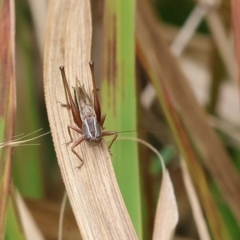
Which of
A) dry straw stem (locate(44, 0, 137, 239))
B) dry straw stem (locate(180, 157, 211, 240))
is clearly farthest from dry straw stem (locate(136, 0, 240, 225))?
dry straw stem (locate(44, 0, 137, 239))

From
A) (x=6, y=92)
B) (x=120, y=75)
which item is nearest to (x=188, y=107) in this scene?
(x=120, y=75)

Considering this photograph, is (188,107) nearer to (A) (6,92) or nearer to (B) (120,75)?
(B) (120,75)

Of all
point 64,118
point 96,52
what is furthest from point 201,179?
point 96,52

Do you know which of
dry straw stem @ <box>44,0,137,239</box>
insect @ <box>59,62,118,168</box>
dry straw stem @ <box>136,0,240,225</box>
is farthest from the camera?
dry straw stem @ <box>136,0,240,225</box>

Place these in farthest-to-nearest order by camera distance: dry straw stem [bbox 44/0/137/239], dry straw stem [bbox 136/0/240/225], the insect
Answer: dry straw stem [bbox 136/0/240/225], the insect, dry straw stem [bbox 44/0/137/239]

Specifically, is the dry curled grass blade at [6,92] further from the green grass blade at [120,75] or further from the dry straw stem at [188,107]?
the dry straw stem at [188,107]

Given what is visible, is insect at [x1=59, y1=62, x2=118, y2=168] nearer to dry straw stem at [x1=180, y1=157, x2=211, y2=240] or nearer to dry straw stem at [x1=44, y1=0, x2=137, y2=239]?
dry straw stem at [x1=44, y1=0, x2=137, y2=239]

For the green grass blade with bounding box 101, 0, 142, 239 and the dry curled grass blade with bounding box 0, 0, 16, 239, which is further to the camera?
the green grass blade with bounding box 101, 0, 142, 239
